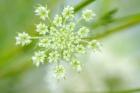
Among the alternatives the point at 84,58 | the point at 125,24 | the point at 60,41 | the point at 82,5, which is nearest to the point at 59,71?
the point at 60,41

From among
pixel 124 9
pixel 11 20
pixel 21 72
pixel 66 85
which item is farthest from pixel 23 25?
pixel 124 9

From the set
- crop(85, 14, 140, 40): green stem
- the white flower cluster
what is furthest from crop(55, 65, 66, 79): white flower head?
crop(85, 14, 140, 40): green stem

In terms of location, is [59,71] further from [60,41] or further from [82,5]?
[82,5]

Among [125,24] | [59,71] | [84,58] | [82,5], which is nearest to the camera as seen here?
[59,71]

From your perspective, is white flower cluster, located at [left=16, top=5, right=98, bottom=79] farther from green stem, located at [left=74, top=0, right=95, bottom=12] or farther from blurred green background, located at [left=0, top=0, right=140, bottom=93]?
blurred green background, located at [left=0, top=0, right=140, bottom=93]

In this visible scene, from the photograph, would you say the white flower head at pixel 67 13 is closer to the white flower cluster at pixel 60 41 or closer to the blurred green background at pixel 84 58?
the white flower cluster at pixel 60 41

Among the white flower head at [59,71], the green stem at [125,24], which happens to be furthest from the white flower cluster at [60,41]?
the green stem at [125,24]

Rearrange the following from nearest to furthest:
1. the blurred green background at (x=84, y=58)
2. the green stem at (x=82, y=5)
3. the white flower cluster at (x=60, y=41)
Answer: the white flower cluster at (x=60, y=41) < the green stem at (x=82, y=5) < the blurred green background at (x=84, y=58)

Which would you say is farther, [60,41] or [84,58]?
[84,58]

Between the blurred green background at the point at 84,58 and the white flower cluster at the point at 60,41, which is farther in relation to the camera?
the blurred green background at the point at 84,58

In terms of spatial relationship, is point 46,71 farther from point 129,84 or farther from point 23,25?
point 129,84
